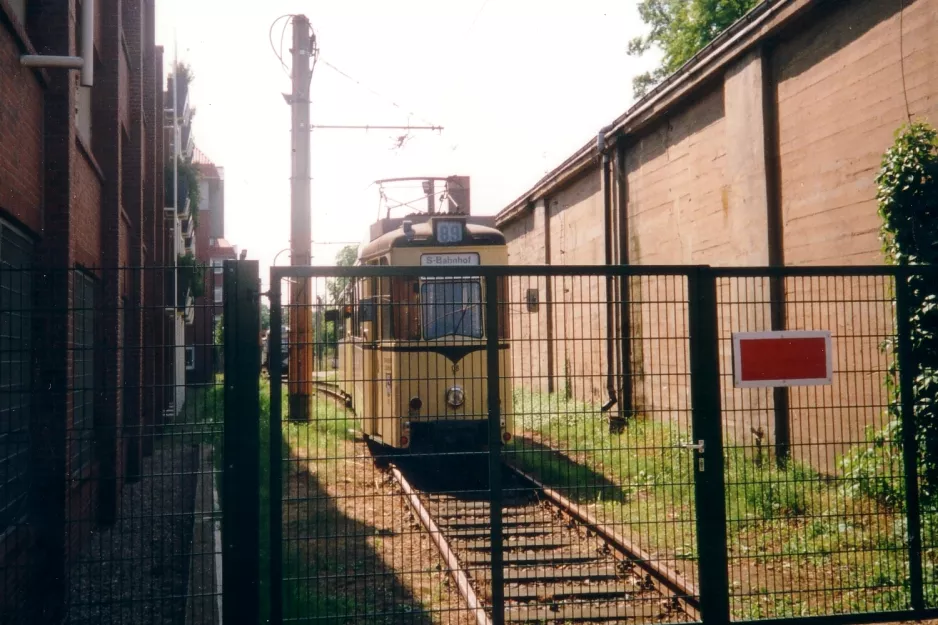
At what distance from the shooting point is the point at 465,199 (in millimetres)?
24641

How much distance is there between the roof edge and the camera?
37.0ft

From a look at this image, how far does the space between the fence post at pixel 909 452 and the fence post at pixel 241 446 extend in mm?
3984

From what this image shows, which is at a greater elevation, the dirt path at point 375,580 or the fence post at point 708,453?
the fence post at point 708,453

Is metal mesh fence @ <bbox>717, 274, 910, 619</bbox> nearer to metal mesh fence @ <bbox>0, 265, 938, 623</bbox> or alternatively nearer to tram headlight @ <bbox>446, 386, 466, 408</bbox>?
metal mesh fence @ <bbox>0, 265, 938, 623</bbox>

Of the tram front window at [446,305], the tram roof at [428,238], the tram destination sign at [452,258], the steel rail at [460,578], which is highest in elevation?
the tram roof at [428,238]

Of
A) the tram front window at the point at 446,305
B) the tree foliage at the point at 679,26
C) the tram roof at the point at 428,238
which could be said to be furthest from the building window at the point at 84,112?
the tree foliage at the point at 679,26

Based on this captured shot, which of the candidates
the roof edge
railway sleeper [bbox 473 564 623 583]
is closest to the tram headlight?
railway sleeper [bbox 473 564 623 583]

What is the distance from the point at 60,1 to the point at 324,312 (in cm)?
476

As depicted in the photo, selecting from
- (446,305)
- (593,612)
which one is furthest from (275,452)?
(593,612)

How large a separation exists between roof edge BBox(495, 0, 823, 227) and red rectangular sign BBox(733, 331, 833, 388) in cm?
654

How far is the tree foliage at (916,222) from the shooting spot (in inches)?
298

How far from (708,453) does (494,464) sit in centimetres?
132

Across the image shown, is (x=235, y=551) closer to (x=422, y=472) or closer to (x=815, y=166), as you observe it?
(x=422, y=472)

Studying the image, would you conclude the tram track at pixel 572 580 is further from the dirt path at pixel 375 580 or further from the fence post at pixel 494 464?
the fence post at pixel 494 464
